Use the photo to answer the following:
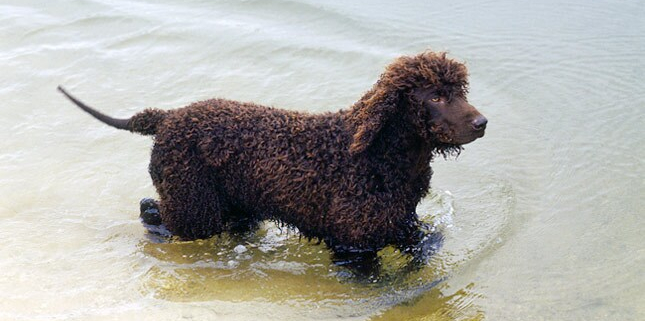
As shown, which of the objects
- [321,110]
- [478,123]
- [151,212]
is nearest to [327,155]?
[478,123]

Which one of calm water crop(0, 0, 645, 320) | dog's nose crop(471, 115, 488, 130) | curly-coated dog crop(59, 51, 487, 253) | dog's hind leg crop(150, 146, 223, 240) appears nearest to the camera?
dog's nose crop(471, 115, 488, 130)

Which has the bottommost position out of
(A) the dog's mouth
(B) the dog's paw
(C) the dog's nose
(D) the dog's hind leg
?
(B) the dog's paw

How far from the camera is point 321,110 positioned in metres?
7.70

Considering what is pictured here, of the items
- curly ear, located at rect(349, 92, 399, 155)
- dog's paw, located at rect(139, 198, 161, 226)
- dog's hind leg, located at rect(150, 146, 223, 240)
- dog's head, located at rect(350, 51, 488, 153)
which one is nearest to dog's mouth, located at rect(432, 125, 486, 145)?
dog's head, located at rect(350, 51, 488, 153)

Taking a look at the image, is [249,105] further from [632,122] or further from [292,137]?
[632,122]

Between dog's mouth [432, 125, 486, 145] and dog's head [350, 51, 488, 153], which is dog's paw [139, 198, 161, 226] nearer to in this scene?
dog's head [350, 51, 488, 153]

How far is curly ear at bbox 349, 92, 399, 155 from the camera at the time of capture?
15.5ft

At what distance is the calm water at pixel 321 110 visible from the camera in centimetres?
487

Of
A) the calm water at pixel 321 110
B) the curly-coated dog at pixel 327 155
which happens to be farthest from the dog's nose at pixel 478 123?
the calm water at pixel 321 110

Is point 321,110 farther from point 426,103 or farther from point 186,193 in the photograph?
point 426,103

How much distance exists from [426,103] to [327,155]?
29.6 inches

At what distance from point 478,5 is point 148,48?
445 centimetres

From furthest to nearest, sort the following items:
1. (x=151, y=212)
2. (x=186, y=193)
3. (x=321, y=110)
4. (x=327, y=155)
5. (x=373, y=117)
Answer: (x=321, y=110), (x=151, y=212), (x=186, y=193), (x=327, y=155), (x=373, y=117)

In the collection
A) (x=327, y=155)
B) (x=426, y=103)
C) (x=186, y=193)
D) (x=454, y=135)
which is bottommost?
(x=186, y=193)
